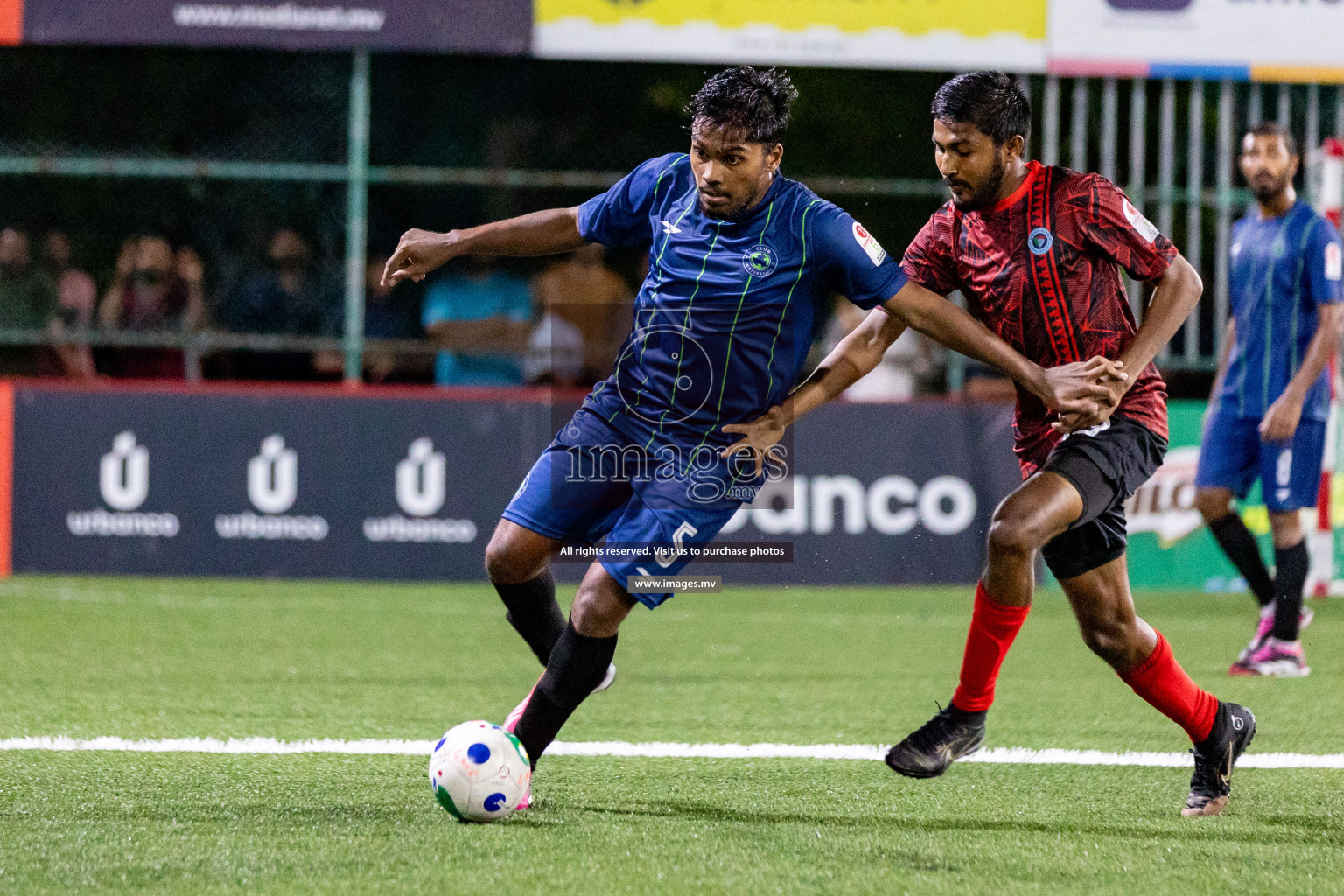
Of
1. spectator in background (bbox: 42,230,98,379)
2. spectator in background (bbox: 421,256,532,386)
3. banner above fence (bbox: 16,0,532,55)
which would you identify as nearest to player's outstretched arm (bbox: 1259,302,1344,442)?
spectator in background (bbox: 421,256,532,386)

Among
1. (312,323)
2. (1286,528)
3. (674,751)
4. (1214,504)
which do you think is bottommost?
(674,751)

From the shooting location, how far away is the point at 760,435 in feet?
15.3

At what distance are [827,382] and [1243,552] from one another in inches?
142

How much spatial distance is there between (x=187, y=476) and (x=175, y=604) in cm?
129

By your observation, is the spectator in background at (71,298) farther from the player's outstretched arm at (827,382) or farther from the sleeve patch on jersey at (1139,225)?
the sleeve patch on jersey at (1139,225)

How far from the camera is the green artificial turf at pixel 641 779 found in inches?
147

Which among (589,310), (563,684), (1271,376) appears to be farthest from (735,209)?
(589,310)

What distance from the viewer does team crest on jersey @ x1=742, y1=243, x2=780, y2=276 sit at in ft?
14.8

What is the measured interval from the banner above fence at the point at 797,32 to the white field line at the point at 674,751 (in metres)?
5.89

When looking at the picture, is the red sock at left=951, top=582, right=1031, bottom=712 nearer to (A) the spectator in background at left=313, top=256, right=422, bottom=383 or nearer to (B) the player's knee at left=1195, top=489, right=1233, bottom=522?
(B) the player's knee at left=1195, top=489, right=1233, bottom=522

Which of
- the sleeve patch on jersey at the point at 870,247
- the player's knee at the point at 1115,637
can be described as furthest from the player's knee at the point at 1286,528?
the sleeve patch on jersey at the point at 870,247

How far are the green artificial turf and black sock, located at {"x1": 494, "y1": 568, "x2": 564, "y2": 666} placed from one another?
0.38 meters

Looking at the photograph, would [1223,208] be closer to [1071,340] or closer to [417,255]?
[1071,340]

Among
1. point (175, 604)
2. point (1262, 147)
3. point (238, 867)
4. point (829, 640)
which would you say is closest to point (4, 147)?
point (175, 604)
